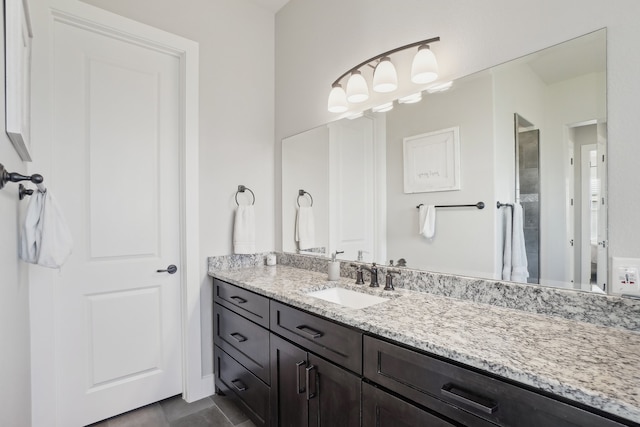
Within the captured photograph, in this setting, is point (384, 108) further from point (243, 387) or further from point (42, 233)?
point (243, 387)

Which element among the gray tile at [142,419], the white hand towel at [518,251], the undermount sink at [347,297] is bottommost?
the gray tile at [142,419]

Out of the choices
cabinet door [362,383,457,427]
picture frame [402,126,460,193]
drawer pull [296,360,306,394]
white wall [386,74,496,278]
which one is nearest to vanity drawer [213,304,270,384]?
drawer pull [296,360,306,394]

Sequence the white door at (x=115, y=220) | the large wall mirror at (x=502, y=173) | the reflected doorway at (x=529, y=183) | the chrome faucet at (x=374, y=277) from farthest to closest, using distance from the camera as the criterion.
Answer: the white door at (x=115, y=220), the chrome faucet at (x=374, y=277), the reflected doorway at (x=529, y=183), the large wall mirror at (x=502, y=173)

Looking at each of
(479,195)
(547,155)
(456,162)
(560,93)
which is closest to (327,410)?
(479,195)

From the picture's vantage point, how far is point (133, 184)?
204cm

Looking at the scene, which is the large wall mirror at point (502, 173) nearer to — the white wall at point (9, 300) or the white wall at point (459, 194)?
the white wall at point (459, 194)

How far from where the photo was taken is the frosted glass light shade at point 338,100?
199 centimetres

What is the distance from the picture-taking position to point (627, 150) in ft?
3.43

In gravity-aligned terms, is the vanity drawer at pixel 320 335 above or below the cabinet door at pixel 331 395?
above

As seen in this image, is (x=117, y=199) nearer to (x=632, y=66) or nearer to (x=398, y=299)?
(x=398, y=299)

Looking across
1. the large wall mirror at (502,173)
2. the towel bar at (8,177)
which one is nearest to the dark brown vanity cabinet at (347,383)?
the large wall mirror at (502,173)

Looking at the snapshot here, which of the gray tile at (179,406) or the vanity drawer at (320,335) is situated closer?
the vanity drawer at (320,335)

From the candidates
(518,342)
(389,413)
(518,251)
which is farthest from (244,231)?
(518,342)

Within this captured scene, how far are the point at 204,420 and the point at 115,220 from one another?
134cm
